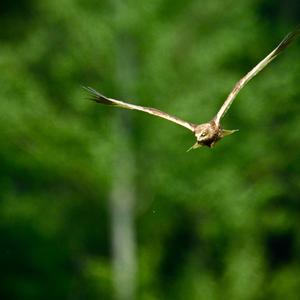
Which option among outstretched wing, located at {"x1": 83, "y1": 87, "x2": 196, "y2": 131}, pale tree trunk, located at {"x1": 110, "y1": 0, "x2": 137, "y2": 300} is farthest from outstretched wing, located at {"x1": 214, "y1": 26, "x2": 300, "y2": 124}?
pale tree trunk, located at {"x1": 110, "y1": 0, "x2": 137, "y2": 300}

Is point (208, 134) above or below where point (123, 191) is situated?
below

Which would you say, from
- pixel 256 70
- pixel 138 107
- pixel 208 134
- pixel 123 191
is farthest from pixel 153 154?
pixel 256 70

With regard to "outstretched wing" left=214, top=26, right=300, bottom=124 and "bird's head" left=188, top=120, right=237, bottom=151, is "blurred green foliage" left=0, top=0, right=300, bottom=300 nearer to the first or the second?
"bird's head" left=188, top=120, right=237, bottom=151

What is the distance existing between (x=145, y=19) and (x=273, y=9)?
6.72 meters

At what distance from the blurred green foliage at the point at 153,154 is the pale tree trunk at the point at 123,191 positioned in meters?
0.03

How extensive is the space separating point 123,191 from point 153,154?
66 cm

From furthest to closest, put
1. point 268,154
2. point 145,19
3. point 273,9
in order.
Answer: point 273,9 → point 268,154 → point 145,19

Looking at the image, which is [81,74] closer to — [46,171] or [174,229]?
[46,171]

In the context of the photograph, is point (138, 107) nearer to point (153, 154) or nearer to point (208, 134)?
point (208, 134)

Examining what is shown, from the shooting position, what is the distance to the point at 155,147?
55.5ft

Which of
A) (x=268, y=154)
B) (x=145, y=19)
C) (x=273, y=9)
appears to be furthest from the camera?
(x=273, y=9)

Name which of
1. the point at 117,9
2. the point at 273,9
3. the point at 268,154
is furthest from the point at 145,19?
the point at 273,9

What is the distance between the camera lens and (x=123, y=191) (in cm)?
1722

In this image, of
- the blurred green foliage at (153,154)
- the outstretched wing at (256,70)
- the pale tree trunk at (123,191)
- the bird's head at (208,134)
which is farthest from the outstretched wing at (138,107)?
the pale tree trunk at (123,191)
